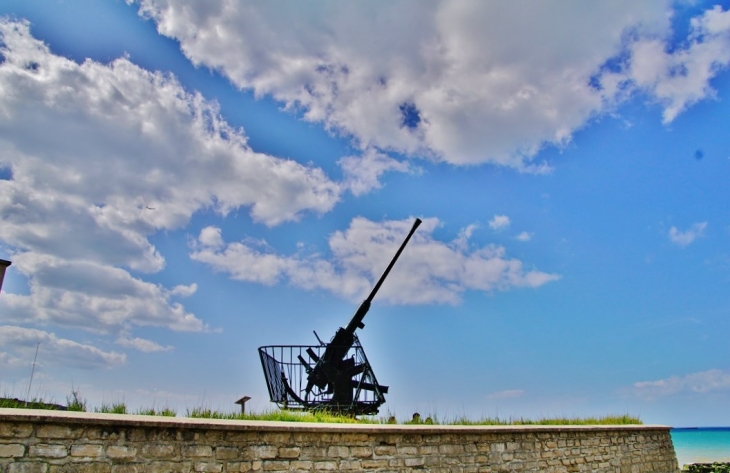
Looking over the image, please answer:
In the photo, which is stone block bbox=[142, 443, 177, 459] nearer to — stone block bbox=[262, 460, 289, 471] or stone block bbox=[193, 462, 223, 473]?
stone block bbox=[193, 462, 223, 473]

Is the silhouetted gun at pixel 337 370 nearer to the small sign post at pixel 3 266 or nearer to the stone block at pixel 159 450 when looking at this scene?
the stone block at pixel 159 450

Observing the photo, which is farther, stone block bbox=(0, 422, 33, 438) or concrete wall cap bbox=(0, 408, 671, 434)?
concrete wall cap bbox=(0, 408, 671, 434)

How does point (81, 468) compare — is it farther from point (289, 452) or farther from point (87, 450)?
point (289, 452)

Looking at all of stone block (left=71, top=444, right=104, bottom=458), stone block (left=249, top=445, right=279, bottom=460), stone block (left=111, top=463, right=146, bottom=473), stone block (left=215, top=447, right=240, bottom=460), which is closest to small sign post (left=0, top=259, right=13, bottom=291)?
stone block (left=71, top=444, right=104, bottom=458)

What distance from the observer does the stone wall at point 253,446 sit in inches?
174

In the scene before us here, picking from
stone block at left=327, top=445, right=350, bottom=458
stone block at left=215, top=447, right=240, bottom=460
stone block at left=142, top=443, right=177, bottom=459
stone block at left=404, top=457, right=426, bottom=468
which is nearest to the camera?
stone block at left=142, top=443, right=177, bottom=459

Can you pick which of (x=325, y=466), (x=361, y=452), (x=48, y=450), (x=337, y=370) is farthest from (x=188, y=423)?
(x=337, y=370)


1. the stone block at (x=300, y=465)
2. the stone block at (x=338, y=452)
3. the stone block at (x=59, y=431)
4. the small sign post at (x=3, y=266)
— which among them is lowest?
the stone block at (x=300, y=465)

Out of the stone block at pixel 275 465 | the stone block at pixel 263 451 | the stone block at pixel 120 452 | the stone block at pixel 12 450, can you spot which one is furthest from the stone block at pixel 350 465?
the stone block at pixel 12 450

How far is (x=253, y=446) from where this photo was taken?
545 centimetres

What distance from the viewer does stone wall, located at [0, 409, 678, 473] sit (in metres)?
4.43

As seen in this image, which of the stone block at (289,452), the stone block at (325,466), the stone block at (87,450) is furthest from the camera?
the stone block at (325,466)

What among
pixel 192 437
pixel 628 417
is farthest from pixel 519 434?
pixel 628 417

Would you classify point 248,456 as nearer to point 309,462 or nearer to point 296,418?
point 309,462
